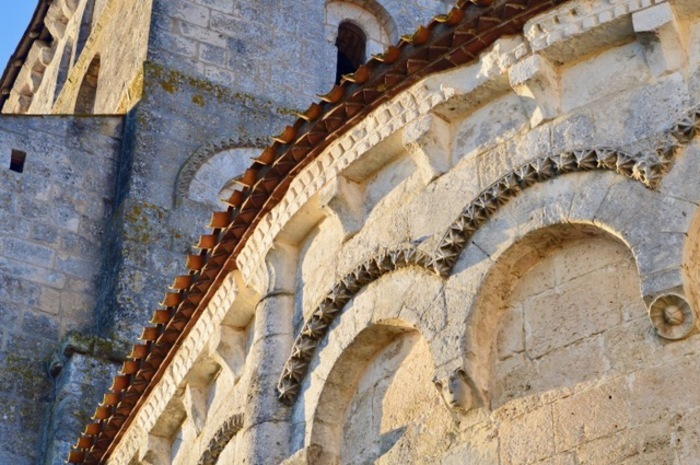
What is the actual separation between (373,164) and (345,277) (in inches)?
22.8

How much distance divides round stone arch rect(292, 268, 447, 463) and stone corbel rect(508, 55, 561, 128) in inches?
34.2

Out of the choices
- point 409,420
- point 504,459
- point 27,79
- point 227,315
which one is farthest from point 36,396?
point 27,79

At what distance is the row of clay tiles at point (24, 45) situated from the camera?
18828 mm

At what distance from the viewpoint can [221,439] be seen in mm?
8062

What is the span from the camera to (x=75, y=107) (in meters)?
16.2

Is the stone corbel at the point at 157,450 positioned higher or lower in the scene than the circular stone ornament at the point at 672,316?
higher

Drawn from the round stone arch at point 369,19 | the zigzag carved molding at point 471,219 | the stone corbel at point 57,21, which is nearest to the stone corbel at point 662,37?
the zigzag carved molding at point 471,219

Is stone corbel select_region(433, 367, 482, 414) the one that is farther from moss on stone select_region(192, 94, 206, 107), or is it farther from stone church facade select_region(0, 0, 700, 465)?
moss on stone select_region(192, 94, 206, 107)

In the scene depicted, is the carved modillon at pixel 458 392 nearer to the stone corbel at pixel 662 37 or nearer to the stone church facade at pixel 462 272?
the stone church facade at pixel 462 272

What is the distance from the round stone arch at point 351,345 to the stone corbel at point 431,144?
19.2 inches

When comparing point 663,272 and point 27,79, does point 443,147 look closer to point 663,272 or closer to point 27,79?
point 663,272

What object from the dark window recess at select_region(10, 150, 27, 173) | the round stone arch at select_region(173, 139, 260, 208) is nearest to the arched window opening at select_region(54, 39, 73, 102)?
the dark window recess at select_region(10, 150, 27, 173)

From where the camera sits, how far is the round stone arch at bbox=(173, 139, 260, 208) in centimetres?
1303

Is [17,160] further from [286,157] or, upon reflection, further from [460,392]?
[460,392]
